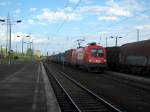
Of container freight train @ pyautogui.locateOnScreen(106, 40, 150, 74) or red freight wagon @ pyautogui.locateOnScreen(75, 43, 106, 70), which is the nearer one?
container freight train @ pyautogui.locateOnScreen(106, 40, 150, 74)

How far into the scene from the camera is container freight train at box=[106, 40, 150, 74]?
102 ft

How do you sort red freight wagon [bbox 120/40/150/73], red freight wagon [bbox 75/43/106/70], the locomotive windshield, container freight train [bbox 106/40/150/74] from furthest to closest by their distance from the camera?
the locomotive windshield → red freight wagon [bbox 75/43/106/70] → container freight train [bbox 106/40/150/74] → red freight wagon [bbox 120/40/150/73]

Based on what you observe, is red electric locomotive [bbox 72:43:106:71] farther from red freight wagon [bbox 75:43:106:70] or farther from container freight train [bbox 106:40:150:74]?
container freight train [bbox 106:40:150:74]

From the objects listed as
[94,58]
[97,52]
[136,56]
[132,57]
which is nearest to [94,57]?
[94,58]

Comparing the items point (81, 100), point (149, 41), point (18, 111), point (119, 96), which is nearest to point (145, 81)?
point (149, 41)

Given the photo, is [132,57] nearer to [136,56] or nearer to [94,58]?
[136,56]

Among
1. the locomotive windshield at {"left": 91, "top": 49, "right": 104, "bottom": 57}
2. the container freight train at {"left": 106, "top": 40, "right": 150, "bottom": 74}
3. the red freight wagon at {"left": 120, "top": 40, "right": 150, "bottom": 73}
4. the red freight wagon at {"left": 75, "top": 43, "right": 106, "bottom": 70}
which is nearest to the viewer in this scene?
the red freight wagon at {"left": 120, "top": 40, "right": 150, "bottom": 73}

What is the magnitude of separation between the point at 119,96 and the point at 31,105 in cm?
553

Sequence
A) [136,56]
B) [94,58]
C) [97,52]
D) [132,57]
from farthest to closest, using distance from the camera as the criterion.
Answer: [97,52], [94,58], [132,57], [136,56]

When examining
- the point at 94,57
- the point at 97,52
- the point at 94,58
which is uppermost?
the point at 97,52

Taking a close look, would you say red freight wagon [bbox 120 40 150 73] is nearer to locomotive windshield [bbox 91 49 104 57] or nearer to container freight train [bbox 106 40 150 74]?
container freight train [bbox 106 40 150 74]

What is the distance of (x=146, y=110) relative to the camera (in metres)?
13.3

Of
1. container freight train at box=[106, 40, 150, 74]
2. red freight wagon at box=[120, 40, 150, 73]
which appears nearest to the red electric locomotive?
container freight train at box=[106, 40, 150, 74]

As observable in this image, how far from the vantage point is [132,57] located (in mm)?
35281
